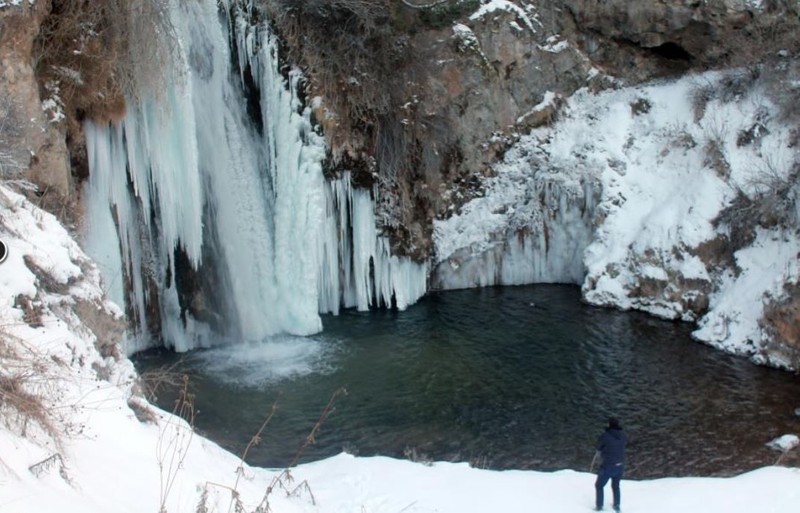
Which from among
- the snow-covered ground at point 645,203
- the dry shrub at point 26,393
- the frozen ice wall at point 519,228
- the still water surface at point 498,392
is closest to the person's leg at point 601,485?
the still water surface at point 498,392

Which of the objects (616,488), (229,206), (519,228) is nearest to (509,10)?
(519,228)

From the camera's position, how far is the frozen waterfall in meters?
13.9

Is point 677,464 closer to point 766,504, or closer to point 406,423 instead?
point 766,504

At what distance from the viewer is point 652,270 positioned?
18.0 meters

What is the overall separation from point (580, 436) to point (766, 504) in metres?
3.68

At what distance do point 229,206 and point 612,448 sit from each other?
1025 centimetres

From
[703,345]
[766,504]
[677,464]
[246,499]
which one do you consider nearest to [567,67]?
[703,345]

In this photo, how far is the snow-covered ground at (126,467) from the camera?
4701mm

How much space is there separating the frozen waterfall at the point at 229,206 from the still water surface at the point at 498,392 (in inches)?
35.3

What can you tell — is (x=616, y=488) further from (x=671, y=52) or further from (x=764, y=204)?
(x=671, y=52)

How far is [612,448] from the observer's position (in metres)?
8.24

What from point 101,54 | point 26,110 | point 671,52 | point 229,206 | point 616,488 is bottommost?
point 616,488

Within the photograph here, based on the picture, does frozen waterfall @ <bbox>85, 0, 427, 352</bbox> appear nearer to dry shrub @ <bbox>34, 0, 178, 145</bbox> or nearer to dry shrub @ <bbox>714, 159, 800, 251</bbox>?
dry shrub @ <bbox>34, 0, 178, 145</bbox>

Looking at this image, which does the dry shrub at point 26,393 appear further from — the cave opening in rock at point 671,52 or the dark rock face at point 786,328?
the cave opening in rock at point 671,52
